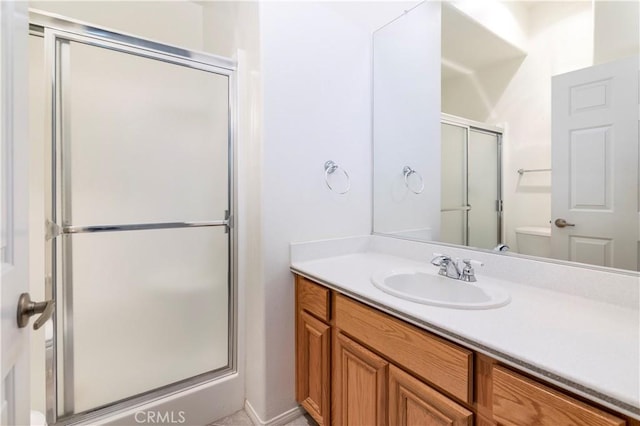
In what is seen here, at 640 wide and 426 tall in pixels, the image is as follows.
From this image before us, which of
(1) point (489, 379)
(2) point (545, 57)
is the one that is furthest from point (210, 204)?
(2) point (545, 57)

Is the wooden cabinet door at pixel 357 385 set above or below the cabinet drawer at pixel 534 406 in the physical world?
below

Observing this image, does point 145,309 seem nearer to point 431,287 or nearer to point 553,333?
point 431,287

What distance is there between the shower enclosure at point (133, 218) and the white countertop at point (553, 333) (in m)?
0.86

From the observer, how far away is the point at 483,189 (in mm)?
1404

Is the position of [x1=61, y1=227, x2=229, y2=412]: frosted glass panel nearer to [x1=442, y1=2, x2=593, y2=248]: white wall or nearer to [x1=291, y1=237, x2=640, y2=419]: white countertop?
[x1=291, y1=237, x2=640, y2=419]: white countertop

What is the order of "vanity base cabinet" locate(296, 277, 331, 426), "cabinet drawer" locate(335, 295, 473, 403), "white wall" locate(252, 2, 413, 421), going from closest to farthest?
"cabinet drawer" locate(335, 295, 473, 403)
"vanity base cabinet" locate(296, 277, 331, 426)
"white wall" locate(252, 2, 413, 421)

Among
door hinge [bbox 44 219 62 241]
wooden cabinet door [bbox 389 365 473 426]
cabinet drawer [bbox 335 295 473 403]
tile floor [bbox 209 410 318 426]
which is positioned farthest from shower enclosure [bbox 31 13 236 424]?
wooden cabinet door [bbox 389 365 473 426]

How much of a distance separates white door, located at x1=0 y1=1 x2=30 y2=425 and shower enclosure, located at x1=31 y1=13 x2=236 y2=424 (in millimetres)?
728

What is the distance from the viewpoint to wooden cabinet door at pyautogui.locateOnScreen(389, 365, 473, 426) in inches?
31.3

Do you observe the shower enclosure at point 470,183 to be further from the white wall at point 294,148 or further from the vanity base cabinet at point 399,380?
the vanity base cabinet at point 399,380

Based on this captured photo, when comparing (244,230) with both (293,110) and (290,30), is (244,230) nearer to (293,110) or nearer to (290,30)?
(293,110)

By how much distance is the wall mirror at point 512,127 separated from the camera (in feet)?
3.22

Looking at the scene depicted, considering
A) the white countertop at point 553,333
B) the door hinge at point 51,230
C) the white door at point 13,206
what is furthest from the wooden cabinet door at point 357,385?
the door hinge at point 51,230

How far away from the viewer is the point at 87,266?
4.25ft
